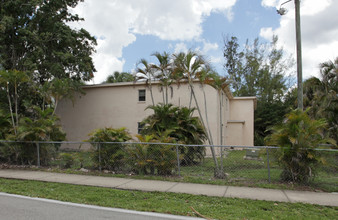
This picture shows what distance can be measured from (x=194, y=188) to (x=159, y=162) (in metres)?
1.88

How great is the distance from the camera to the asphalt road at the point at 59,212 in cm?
493

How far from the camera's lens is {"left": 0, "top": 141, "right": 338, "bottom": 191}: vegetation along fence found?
25.5 feet

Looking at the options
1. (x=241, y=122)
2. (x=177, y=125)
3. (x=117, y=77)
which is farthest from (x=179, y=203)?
(x=117, y=77)

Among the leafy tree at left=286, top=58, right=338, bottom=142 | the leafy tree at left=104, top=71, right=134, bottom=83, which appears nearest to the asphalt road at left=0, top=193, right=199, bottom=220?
the leafy tree at left=286, top=58, right=338, bottom=142

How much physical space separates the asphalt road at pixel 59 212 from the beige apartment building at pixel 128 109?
1168cm

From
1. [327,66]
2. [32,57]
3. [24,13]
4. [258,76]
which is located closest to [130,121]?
[32,57]

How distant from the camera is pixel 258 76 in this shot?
33531mm

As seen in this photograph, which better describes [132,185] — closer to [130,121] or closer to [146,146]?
[146,146]

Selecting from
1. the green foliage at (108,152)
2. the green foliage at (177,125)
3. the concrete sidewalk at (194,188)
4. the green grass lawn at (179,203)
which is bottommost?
the concrete sidewalk at (194,188)

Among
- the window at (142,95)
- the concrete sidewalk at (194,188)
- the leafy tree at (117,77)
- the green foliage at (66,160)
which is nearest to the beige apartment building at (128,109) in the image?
the window at (142,95)

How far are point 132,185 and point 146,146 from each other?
5.48 feet

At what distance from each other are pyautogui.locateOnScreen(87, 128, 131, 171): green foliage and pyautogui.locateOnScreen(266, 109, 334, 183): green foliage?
5.29 m

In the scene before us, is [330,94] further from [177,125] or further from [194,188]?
[194,188]

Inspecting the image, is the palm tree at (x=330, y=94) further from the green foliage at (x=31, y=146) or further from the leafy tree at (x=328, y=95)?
the green foliage at (x=31, y=146)
